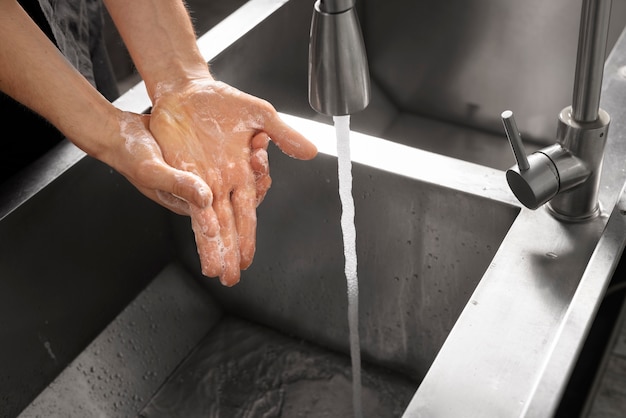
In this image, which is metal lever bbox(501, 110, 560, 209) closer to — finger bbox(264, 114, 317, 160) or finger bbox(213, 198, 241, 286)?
finger bbox(264, 114, 317, 160)

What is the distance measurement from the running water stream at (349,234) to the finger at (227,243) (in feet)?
0.45

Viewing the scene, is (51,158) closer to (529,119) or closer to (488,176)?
(488,176)

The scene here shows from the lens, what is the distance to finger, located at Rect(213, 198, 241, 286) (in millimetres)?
929

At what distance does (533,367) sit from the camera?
0.77 metres

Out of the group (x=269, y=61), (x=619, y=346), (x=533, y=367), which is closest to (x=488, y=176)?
(x=533, y=367)

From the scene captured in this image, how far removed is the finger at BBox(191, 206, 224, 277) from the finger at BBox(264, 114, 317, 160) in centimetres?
12

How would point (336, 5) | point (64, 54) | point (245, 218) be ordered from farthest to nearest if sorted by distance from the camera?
point (64, 54)
point (245, 218)
point (336, 5)

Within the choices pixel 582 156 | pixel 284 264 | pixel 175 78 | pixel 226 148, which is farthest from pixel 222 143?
pixel 582 156

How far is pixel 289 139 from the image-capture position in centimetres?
93

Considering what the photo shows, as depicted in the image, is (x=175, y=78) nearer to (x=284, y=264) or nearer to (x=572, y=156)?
(x=284, y=264)

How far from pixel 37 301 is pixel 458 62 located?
875 millimetres

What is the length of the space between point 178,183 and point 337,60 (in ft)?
0.83

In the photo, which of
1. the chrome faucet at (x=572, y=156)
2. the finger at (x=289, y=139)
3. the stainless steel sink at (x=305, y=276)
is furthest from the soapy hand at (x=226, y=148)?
the chrome faucet at (x=572, y=156)

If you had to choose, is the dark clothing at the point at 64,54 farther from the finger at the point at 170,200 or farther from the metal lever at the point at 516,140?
the metal lever at the point at 516,140
